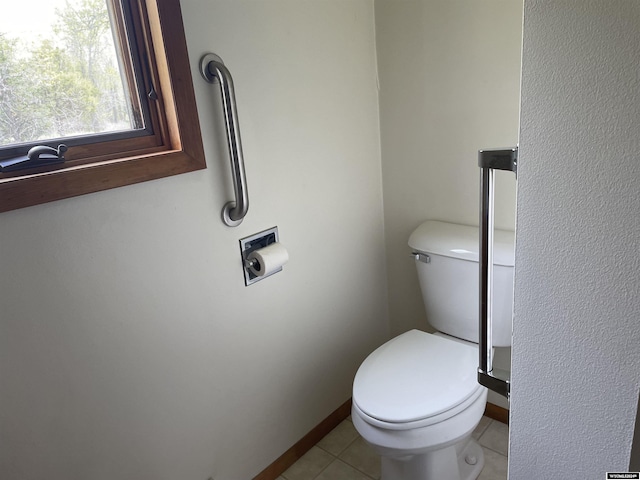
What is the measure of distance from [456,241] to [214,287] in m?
0.80

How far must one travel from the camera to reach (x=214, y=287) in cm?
135

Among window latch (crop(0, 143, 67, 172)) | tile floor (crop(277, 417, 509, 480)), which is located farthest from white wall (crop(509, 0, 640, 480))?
tile floor (crop(277, 417, 509, 480))

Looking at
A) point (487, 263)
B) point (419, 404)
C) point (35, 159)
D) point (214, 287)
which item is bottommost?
point (419, 404)

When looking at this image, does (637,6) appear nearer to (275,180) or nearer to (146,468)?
(275,180)

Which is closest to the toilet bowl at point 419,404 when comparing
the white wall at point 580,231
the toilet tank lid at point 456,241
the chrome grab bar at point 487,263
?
the toilet tank lid at point 456,241

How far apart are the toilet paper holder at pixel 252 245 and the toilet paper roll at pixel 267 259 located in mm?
13

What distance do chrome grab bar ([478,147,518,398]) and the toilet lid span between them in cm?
57

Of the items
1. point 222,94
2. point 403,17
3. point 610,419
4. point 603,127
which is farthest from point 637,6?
point 403,17

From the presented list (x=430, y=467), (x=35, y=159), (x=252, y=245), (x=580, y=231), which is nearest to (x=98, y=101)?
(x=35, y=159)

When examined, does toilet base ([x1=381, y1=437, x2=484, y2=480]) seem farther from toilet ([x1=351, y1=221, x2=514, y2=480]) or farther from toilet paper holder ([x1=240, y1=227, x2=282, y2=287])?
toilet paper holder ([x1=240, y1=227, x2=282, y2=287])

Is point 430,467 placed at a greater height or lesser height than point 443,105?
lesser

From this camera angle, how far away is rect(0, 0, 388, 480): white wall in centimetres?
104

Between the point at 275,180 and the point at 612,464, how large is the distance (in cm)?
112

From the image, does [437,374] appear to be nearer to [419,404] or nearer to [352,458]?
[419,404]
